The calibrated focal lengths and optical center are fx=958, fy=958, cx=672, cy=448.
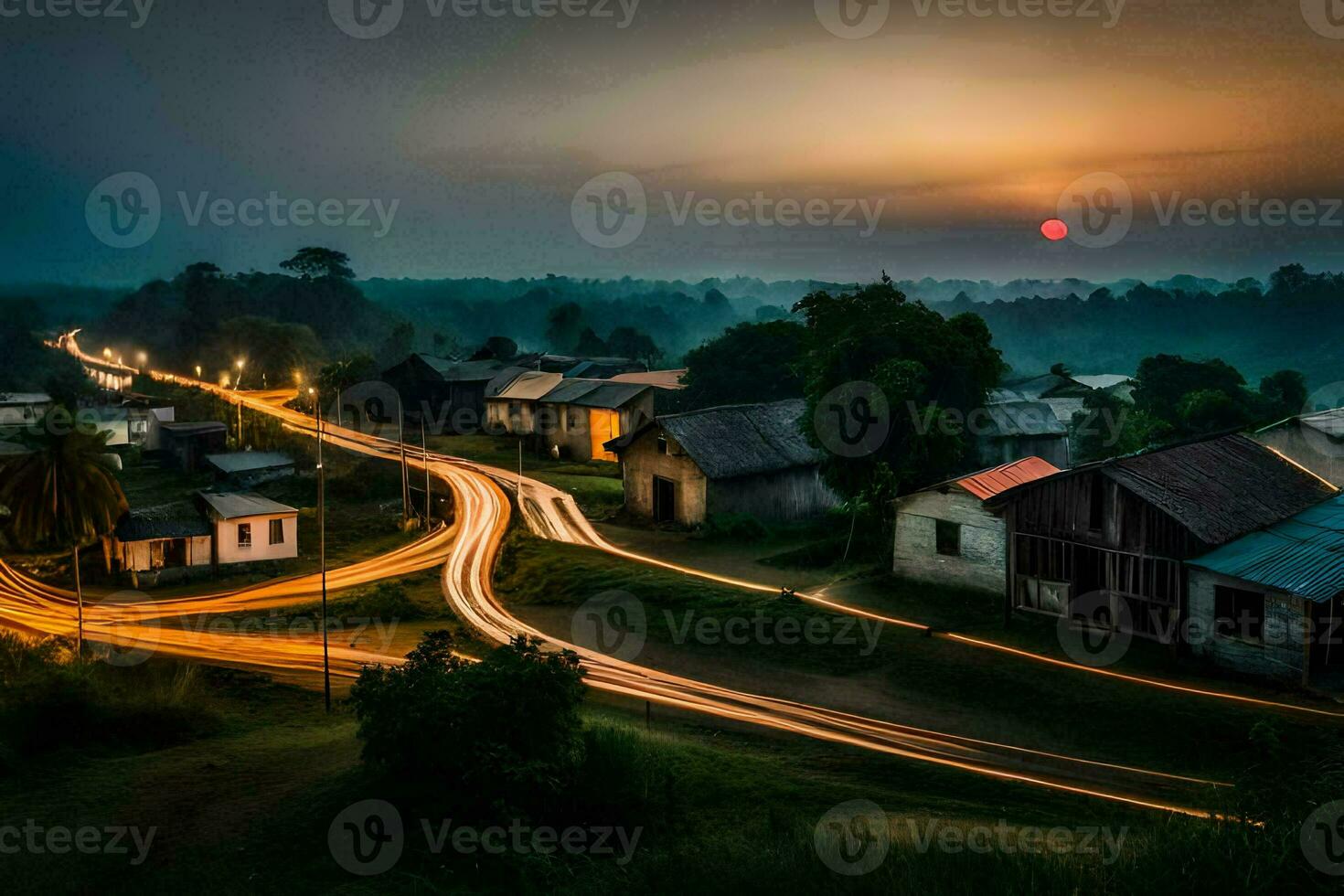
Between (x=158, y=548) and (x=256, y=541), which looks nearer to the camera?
(x=158, y=548)

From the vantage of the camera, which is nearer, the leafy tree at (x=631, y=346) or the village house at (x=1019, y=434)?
the village house at (x=1019, y=434)

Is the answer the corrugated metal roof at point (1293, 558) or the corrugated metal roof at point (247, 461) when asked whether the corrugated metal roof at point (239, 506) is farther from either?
the corrugated metal roof at point (1293, 558)

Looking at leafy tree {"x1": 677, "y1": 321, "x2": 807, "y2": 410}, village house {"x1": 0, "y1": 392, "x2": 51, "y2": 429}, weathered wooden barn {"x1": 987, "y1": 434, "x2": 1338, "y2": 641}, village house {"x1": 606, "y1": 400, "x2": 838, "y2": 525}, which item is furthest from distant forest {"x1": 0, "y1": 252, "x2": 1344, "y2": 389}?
weathered wooden barn {"x1": 987, "y1": 434, "x2": 1338, "y2": 641}

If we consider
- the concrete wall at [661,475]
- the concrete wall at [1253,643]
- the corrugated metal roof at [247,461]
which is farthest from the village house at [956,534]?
the corrugated metal roof at [247,461]

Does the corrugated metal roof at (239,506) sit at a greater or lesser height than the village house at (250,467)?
lesser

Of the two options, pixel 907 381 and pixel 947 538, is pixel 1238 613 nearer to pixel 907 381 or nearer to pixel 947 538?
pixel 947 538

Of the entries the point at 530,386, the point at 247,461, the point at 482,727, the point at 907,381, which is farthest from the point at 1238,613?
the point at 247,461
